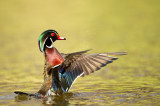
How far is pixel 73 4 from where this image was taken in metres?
20.0

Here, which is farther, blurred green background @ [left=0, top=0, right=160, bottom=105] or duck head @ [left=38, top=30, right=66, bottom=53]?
blurred green background @ [left=0, top=0, right=160, bottom=105]

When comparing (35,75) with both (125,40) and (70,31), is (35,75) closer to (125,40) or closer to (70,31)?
(125,40)

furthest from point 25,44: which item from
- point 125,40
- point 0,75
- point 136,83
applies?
point 136,83

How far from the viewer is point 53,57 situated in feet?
23.0

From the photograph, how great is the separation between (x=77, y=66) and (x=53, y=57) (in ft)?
1.64

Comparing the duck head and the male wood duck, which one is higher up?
the duck head

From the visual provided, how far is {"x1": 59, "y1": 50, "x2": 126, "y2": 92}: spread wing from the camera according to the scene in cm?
677

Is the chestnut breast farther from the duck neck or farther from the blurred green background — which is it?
the blurred green background

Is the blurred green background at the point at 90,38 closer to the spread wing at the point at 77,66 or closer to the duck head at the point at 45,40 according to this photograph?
the spread wing at the point at 77,66

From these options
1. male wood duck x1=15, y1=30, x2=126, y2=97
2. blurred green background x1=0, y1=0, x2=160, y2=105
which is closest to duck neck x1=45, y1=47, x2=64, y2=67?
male wood duck x1=15, y1=30, x2=126, y2=97

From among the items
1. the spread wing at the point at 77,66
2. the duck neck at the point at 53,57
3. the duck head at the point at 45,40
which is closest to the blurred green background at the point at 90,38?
the spread wing at the point at 77,66

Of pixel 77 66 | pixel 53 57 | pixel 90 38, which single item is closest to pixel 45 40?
pixel 53 57

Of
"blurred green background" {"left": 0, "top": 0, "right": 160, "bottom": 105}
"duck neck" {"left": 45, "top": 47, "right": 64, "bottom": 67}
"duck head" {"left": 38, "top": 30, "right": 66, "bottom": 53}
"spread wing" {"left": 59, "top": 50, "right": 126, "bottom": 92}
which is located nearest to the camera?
"spread wing" {"left": 59, "top": 50, "right": 126, "bottom": 92}

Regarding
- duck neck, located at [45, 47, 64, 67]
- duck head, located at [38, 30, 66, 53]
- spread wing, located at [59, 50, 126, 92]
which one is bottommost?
spread wing, located at [59, 50, 126, 92]
